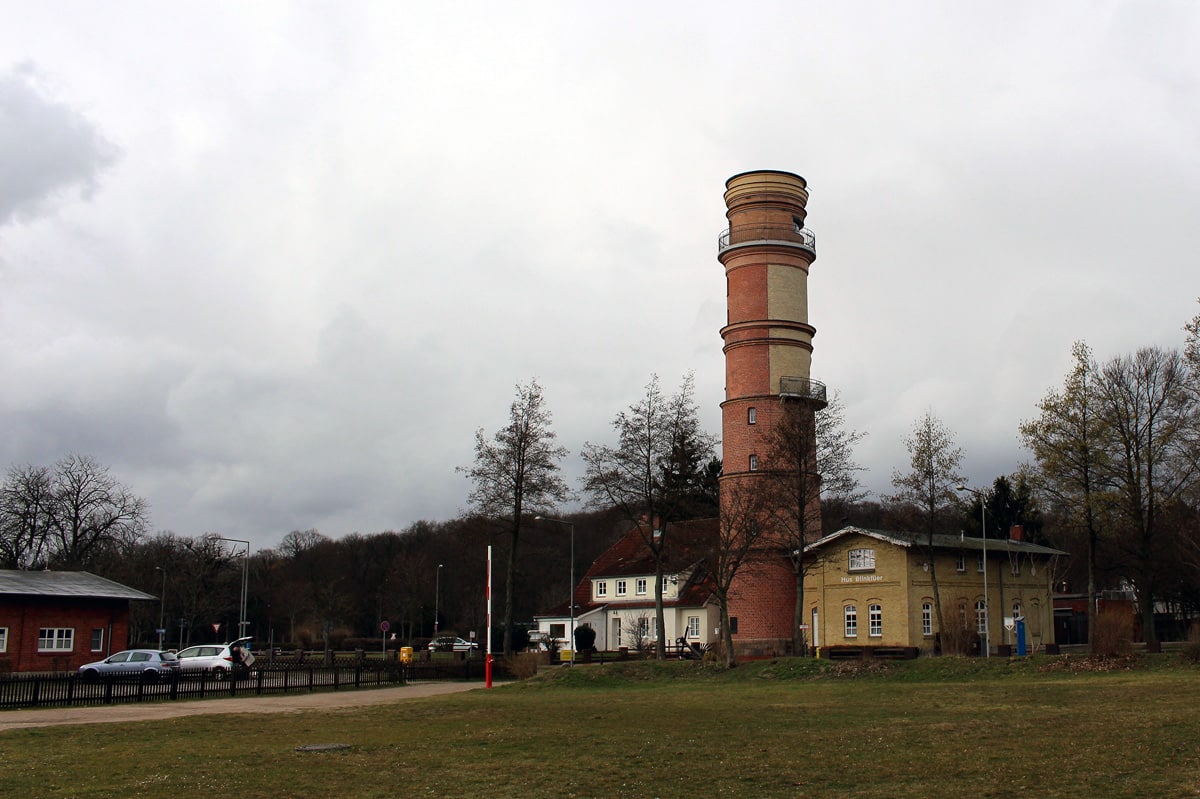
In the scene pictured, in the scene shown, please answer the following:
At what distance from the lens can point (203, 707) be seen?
29.6 meters

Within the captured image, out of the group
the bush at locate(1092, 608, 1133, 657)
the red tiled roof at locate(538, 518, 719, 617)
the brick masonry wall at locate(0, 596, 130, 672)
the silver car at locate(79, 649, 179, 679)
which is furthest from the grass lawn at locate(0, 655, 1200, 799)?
the brick masonry wall at locate(0, 596, 130, 672)

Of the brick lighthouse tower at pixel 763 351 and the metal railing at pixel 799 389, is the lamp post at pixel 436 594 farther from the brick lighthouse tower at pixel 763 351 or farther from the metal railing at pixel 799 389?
the metal railing at pixel 799 389

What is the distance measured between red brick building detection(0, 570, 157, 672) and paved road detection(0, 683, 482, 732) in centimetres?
1609

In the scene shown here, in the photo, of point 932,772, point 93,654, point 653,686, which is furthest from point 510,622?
point 932,772

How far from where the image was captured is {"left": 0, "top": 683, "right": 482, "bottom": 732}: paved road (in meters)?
25.0

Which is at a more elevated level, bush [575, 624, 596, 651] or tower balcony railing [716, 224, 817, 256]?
tower balcony railing [716, 224, 817, 256]

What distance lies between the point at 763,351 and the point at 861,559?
432 inches

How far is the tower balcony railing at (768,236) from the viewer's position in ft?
173

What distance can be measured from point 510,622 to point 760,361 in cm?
1721

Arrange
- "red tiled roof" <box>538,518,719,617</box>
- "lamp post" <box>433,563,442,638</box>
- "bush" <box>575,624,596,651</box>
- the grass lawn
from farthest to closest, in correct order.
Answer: "lamp post" <box>433,563,442,638</box>, "bush" <box>575,624,596,651</box>, "red tiled roof" <box>538,518,719,617</box>, the grass lawn

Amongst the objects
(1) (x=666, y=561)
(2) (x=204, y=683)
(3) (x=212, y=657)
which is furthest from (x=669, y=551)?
(2) (x=204, y=683)

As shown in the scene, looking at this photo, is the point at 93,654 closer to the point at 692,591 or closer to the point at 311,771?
the point at 692,591

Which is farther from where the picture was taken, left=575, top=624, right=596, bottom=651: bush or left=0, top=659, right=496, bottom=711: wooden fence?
left=575, top=624, right=596, bottom=651: bush

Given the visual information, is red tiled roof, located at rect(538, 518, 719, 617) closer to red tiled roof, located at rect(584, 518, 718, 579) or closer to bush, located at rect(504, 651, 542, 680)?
red tiled roof, located at rect(584, 518, 718, 579)
